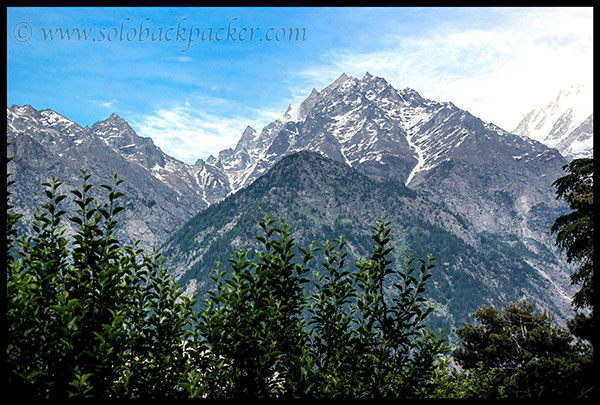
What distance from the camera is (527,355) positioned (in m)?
36.8

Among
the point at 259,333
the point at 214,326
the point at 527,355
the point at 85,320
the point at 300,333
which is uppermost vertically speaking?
the point at 85,320

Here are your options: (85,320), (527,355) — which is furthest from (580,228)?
(85,320)

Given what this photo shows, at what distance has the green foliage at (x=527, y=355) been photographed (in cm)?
2406

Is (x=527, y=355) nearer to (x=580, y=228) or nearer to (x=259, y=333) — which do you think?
(x=580, y=228)

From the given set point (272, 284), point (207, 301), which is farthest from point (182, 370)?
point (272, 284)

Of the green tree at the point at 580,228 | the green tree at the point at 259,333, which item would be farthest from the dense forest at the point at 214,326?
the green tree at the point at 580,228

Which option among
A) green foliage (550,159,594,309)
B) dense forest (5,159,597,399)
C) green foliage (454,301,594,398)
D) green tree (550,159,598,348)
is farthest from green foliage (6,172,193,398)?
green foliage (550,159,594,309)

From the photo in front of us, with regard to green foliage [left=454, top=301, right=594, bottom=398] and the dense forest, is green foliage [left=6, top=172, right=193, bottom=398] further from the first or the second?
green foliage [left=454, top=301, right=594, bottom=398]

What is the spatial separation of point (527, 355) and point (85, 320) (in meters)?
38.4

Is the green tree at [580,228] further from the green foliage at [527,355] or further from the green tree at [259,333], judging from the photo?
the green tree at [259,333]

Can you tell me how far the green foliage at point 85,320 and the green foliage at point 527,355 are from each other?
31.0ft

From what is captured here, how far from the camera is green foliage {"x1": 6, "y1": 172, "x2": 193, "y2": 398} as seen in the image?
7.32 m

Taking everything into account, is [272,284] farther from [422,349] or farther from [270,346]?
[422,349]
